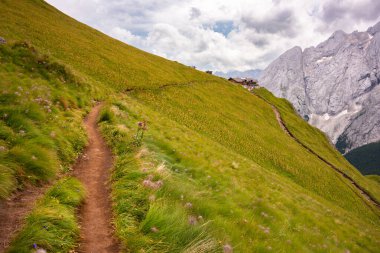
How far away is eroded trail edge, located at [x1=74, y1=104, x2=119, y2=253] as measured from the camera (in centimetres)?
679

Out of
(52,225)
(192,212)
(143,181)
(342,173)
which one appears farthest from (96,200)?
(342,173)

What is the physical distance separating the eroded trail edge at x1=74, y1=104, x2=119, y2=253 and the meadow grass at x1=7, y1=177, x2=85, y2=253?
32 cm

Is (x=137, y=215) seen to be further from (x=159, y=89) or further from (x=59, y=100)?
(x=159, y=89)

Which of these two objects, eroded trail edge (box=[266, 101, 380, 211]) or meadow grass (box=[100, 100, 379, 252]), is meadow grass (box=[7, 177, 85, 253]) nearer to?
meadow grass (box=[100, 100, 379, 252])

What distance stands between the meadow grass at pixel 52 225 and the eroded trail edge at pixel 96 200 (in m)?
0.32

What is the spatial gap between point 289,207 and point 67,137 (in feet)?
50.4

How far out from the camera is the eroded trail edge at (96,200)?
22.3ft

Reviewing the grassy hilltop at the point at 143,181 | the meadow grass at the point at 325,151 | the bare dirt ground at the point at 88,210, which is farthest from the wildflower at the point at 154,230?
the meadow grass at the point at 325,151

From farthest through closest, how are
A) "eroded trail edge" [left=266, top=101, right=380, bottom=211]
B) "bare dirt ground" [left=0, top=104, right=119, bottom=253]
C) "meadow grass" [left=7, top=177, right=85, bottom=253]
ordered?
"eroded trail edge" [left=266, top=101, right=380, bottom=211]
"bare dirt ground" [left=0, top=104, right=119, bottom=253]
"meadow grass" [left=7, top=177, right=85, bottom=253]

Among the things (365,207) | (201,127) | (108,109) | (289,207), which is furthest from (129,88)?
(365,207)

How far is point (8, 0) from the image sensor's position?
64.6 meters

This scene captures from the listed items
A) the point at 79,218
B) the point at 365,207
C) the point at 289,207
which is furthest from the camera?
the point at 365,207

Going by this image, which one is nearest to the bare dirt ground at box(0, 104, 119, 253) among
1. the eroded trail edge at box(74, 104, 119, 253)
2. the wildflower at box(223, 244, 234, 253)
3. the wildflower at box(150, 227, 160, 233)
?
the eroded trail edge at box(74, 104, 119, 253)

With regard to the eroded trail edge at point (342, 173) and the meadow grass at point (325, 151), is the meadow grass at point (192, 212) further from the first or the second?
the meadow grass at point (325, 151)
